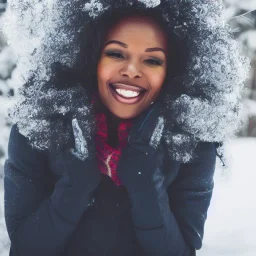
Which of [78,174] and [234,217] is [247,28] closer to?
[234,217]

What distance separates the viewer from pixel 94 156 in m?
1.42

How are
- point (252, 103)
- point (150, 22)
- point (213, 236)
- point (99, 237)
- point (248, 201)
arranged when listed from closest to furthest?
point (150, 22) < point (99, 237) < point (213, 236) < point (248, 201) < point (252, 103)

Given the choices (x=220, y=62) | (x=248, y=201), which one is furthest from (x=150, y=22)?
(x=248, y=201)

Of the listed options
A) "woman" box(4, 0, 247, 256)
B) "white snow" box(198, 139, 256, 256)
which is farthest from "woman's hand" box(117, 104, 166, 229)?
"white snow" box(198, 139, 256, 256)

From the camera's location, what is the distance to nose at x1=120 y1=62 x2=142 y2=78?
1.37m

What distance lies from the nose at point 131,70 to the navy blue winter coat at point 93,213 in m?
0.40

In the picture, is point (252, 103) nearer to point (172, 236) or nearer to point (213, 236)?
point (213, 236)

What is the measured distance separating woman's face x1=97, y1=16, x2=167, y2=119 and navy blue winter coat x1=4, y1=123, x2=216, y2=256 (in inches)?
12.0

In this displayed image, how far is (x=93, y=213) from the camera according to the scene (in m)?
1.51

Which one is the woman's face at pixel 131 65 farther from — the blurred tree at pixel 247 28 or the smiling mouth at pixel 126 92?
the blurred tree at pixel 247 28

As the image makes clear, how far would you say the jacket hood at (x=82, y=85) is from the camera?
4.64ft

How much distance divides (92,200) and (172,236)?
1.18 ft

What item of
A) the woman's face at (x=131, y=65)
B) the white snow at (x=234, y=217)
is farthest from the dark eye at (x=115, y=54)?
the white snow at (x=234, y=217)

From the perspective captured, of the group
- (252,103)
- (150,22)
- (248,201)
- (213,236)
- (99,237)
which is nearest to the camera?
(150,22)
